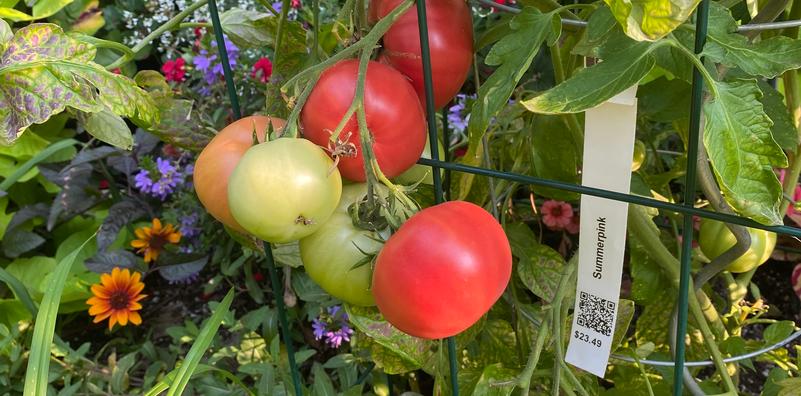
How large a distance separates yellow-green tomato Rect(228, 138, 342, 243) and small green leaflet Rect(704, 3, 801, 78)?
0.24 metres

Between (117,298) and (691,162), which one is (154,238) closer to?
(117,298)

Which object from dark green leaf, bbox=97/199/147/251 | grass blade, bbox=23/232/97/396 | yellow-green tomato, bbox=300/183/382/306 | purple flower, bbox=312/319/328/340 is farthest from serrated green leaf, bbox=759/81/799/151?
dark green leaf, bbox=97/199/147/251

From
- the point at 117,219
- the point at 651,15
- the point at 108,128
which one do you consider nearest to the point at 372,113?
the point at 651,15

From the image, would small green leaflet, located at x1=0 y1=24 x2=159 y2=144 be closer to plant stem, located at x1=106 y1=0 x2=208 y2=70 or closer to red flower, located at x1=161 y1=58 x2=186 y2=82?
plant stem, located at x1=106 y1=0 x2=208 y2=70

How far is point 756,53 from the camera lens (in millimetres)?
369

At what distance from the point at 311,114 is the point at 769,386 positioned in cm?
60

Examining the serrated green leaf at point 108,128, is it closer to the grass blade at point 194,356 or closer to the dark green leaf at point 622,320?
the grass blade at point 194,356

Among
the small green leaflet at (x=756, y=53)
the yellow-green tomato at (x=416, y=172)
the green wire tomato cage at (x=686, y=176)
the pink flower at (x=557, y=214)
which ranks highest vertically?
the small green leaflet at (x=756, y=53)

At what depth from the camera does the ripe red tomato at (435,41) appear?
1.59 ft

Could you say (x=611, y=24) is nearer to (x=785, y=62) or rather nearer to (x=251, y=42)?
(x=785, y=62)

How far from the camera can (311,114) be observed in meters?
0.44

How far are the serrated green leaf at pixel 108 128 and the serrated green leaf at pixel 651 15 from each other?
0.43 meters

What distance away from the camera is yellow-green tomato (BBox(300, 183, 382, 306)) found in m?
0.45

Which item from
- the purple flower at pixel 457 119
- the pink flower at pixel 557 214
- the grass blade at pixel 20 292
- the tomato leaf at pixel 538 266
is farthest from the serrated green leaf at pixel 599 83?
the grass blade at pixel 20 292
